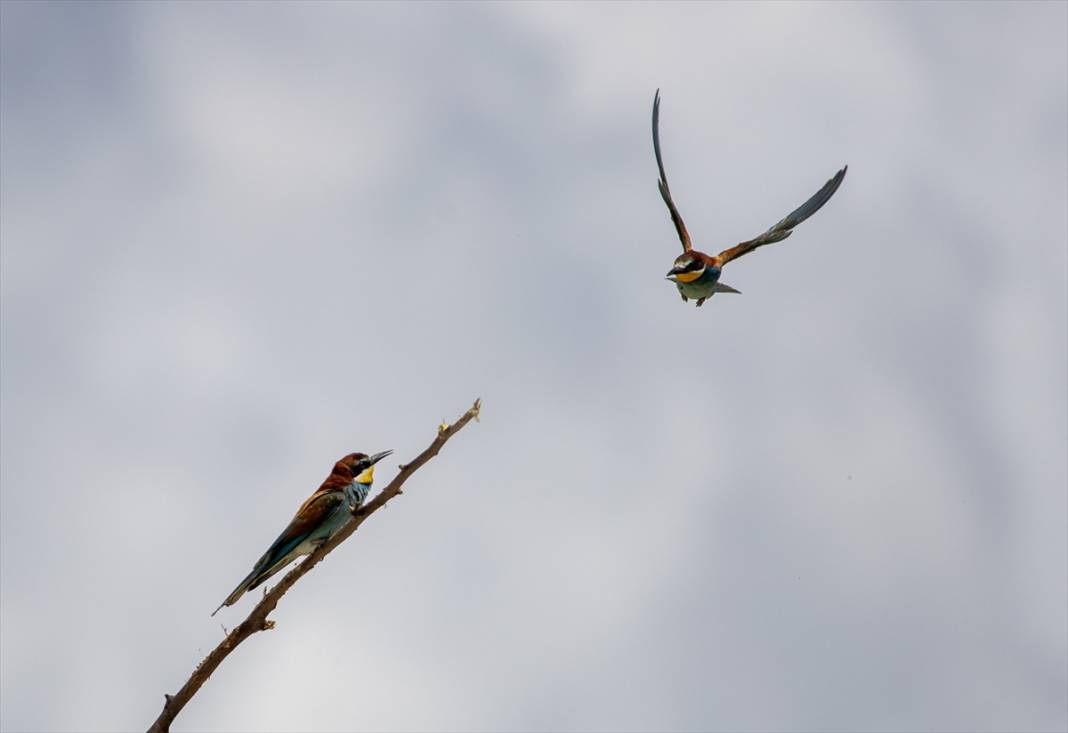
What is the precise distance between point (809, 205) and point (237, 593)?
257 inches

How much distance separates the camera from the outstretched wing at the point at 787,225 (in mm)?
11625

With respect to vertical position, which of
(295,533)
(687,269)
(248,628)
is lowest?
(248,628)

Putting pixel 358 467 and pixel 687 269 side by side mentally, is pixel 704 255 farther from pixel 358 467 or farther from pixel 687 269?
pixel 358 467

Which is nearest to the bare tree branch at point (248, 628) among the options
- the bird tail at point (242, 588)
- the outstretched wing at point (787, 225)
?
the bird tail at point (242, 588)

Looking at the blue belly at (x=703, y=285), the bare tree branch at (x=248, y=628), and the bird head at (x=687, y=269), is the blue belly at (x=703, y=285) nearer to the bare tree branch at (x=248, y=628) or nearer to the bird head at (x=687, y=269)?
the bird head at (x=687, y=269)

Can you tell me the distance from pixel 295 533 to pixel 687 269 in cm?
423

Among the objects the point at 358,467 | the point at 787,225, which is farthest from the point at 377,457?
the point at 787,225

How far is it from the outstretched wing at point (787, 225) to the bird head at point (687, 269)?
422 mm

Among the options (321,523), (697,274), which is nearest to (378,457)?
(321,523)

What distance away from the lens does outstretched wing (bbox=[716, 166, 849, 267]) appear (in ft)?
38.1

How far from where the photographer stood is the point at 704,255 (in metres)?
11.2

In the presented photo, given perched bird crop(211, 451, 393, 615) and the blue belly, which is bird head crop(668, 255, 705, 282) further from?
perched bird crop(211, 451, 393, 615)

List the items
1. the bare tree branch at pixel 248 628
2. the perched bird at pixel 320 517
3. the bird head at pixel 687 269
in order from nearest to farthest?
the bare tree branch at pixel 248 628 → the perched bird at pixel 320 517 → the bird head at pixel 687 269

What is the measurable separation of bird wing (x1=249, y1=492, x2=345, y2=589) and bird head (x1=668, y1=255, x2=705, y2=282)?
3698mm
